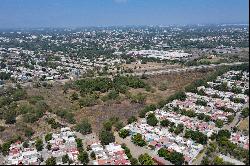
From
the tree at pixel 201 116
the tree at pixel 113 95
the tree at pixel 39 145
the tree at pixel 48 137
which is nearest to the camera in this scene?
the tree at pixel 39 145

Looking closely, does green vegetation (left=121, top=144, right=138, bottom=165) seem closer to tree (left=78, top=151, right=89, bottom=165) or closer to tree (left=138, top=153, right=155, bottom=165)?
tree (left=138, top=153, right=155, bottom=165)

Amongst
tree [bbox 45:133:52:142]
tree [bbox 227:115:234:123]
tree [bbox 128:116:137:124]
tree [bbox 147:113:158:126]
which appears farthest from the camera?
tree [bbox 128:116:137:124]

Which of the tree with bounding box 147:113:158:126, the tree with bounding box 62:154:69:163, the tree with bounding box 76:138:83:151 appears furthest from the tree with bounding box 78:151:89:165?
the tree with bounding box 147:113:158:126

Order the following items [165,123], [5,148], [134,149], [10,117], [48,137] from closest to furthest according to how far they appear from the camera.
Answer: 1. [134,149]
2. [5,148]
3. [48,137]
4. [165,123]
5. [10,117]

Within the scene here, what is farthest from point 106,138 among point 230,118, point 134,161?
point 230,118

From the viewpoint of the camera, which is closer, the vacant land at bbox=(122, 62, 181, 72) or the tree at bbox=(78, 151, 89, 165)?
the tree at bbox=(78, 151, 89, 165)

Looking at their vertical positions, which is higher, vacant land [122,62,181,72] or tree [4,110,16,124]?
vacant land [122,62,181,72]

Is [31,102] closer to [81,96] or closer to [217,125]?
[81,96]

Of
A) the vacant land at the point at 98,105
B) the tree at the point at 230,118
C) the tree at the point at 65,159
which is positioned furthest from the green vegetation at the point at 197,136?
the tree at the point at 65,159

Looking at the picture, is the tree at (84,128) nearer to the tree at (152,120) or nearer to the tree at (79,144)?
the tree at (79,144)

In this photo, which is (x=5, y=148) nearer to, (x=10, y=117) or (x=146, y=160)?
(x=10, y=117)

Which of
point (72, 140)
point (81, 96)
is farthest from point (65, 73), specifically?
point (72, 140)

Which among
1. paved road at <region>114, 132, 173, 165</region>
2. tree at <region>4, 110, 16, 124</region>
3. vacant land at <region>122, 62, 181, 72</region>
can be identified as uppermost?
vacant land at <region>122, 62, 181, 72</region>
